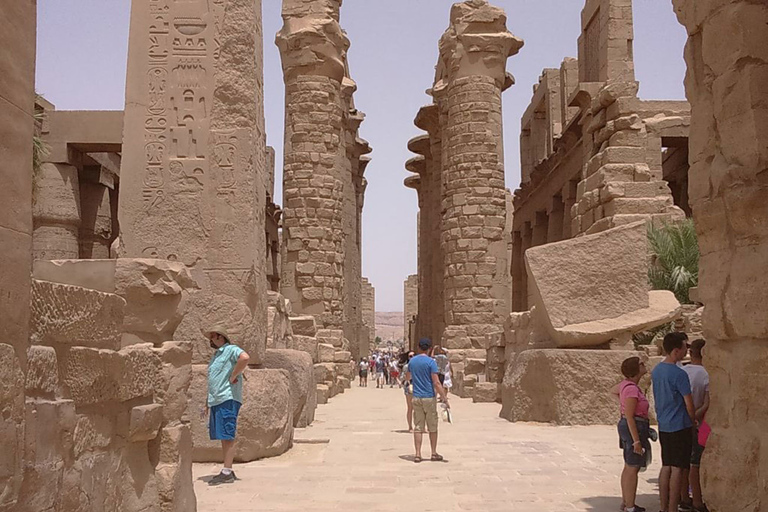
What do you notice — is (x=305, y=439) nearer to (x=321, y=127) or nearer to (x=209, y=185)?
(x=209, y=185)

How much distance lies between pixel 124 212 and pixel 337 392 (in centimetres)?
1148

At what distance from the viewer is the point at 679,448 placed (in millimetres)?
4945

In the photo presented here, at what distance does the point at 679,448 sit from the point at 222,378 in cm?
329

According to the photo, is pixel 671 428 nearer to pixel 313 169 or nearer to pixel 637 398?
pixel 637 398

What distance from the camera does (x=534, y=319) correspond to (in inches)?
442

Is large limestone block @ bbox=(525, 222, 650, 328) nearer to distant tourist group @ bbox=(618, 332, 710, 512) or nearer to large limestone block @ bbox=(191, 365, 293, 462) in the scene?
large limestone block @ bbox=(191, 365, 293, 462)

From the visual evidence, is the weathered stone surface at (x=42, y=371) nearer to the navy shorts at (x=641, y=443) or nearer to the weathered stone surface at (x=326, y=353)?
the navy shorts at (x=641, y=443)

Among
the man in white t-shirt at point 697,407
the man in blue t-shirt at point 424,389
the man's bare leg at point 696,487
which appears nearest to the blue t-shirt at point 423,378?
the man in blue t-shirt at point 424,389

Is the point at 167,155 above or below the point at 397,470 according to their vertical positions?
above

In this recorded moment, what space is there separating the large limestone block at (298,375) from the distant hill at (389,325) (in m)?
93.5

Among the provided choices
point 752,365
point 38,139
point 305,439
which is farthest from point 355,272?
point 752,365

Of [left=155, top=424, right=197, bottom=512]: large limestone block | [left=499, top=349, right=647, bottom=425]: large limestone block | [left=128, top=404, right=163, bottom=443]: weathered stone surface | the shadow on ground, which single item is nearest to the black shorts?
the shadow on ground

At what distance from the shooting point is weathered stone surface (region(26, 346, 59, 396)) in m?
2.85

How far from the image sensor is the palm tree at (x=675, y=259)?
12.3 meters
